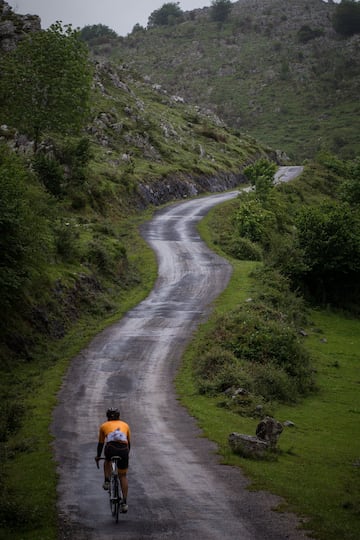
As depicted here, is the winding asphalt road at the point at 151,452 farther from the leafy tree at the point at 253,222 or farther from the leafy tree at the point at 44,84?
the leafy tree at the point at 253,222

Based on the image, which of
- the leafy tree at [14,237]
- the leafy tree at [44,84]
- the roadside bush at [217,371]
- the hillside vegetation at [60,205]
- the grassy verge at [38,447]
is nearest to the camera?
the grassy verge at [38,447]

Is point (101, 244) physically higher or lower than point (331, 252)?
higher

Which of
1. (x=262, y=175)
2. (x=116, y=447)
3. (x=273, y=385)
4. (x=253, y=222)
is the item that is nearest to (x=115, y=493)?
(x=116, y=447)

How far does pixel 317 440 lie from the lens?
69.8 ft

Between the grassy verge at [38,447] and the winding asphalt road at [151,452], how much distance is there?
0.37 meters

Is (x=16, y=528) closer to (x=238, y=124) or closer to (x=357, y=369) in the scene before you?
(x=357, y=369)

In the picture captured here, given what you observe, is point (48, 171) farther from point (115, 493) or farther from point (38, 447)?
point (115, 493)

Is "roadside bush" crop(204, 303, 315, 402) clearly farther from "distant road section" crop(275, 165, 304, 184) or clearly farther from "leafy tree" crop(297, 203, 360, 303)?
"distant road section" crop(275, 165, 304, 184)

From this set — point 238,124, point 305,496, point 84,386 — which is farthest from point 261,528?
point 238,124

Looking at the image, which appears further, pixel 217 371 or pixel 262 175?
pixel 262 175

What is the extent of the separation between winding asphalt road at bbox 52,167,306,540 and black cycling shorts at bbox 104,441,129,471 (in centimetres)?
116

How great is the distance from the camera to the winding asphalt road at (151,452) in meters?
12.5

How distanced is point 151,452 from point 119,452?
512 centimetres

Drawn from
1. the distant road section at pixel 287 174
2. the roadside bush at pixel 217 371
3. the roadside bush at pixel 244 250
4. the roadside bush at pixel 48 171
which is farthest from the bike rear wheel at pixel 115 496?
the distant road section at pixel 287 174
